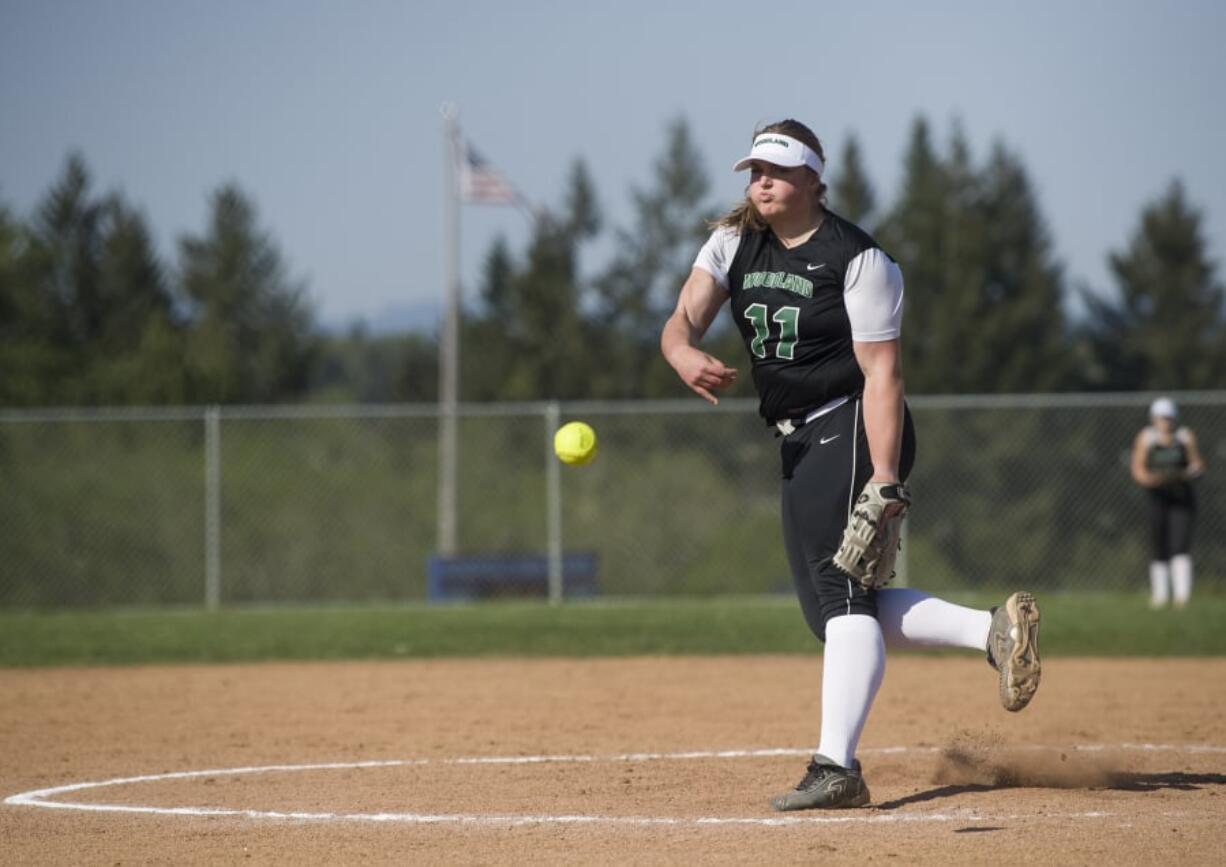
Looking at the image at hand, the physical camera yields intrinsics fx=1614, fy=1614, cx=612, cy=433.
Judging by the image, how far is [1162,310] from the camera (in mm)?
54031

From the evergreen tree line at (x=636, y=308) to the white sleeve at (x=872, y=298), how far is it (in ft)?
132

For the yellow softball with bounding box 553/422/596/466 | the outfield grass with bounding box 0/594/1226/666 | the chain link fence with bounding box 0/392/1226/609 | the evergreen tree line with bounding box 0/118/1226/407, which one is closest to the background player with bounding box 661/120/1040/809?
the yellow softball with bounding box 553/422/596/466

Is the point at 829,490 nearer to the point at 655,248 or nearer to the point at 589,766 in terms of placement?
the point at 589,766

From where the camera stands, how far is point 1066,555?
81.9 feet

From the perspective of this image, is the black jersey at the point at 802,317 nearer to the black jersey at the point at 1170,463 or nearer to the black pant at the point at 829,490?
the black pant at the point at 829,490

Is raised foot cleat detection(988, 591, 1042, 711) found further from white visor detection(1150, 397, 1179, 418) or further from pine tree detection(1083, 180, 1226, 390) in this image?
pine tree detection(1083, 180, 1226, 390)

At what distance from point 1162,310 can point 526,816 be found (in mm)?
52292

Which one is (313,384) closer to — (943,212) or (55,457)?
(943,212)

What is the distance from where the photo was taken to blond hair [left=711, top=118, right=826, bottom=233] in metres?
5.56

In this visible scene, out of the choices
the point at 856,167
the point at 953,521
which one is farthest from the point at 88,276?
the point at 953,521

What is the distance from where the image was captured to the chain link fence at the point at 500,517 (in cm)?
2302

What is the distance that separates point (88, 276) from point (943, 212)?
3382 centimetres

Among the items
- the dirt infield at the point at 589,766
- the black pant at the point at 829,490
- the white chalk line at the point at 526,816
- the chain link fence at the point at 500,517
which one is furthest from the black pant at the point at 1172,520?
the black pant at the point at 829,490

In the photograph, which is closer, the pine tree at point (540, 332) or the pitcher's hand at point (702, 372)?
the pitcher's hand at point (702, 372)
